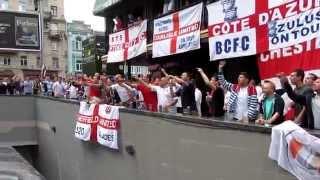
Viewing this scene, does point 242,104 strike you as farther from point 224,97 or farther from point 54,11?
point 54,11

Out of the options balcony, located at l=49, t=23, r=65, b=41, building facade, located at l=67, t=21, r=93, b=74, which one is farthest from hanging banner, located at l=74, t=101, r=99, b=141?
building facade, located at l=67, t=21, r=93, b=74

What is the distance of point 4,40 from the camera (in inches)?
1272

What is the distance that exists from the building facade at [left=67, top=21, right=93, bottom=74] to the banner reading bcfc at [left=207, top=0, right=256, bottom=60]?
255 ft

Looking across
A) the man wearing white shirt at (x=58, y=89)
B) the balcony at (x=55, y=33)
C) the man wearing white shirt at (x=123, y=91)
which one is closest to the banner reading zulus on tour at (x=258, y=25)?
the man wearing white shirt at (x=123, y=91)

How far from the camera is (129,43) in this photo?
1944cm

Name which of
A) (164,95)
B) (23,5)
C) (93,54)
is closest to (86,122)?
(164,95)

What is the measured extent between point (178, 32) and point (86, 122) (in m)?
3.62

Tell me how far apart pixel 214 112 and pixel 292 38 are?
1.95m

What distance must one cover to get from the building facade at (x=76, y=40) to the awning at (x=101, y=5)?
2424 inches

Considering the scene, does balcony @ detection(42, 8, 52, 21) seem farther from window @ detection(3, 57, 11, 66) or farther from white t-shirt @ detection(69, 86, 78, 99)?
white t-shirt @ detection(69, 86, 78, 99)

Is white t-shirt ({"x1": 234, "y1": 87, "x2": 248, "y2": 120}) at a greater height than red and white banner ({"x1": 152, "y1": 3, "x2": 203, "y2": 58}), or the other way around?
red and white banner ({"x1": 152, "y1": 3, "x2": 203, "y2": 58})

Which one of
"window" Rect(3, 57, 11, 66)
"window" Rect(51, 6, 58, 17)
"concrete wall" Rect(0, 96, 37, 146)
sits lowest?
"concrete wall" Rect(0, 96, 37, 146)

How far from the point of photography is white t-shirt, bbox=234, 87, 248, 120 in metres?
8.79

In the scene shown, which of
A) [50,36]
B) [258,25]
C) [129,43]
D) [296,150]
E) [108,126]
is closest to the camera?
[296,150]
